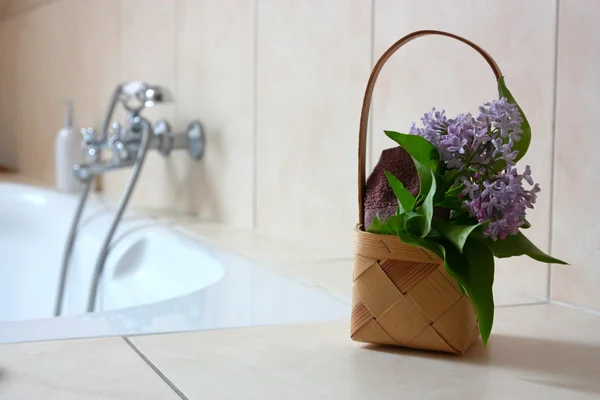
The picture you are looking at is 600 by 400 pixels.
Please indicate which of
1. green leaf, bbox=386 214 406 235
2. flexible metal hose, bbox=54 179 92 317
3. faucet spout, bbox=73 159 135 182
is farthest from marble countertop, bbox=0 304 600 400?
faucet spout, bbox=73 159 135 182

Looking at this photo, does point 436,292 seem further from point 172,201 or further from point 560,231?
point 172,201

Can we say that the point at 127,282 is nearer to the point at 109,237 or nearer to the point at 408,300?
the point at 109,237

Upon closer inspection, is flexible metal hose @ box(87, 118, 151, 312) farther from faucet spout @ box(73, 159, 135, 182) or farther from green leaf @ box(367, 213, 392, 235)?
green leaf @ box(367, 213, 392, 235)

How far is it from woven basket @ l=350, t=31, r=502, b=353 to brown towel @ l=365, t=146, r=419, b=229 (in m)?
0.02

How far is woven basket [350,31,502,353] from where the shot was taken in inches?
23.5

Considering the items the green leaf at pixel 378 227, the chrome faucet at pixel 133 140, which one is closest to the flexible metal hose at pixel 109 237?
the chrome faucet at pixel 133 140

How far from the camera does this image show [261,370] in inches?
22.7

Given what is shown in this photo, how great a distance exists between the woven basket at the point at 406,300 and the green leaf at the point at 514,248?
0.13ft

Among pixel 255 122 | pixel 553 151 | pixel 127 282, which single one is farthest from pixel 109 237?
pixel 553 151

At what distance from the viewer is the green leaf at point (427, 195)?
1.82 ft

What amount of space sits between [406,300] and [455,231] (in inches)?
3.0

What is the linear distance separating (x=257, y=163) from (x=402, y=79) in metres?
0.42

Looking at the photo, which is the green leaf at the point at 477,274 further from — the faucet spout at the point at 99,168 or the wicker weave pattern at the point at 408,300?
the faucet spout at the point at 99,168

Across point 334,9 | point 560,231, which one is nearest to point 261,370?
point 560,231
